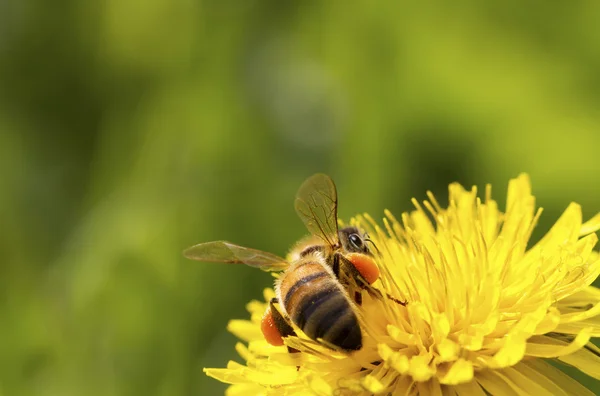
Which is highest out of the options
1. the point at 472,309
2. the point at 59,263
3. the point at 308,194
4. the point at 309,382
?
the point at 308,194

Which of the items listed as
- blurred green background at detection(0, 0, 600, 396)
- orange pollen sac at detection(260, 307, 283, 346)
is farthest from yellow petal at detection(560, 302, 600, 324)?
blurred green background at detection(0, 0, 600, 396)

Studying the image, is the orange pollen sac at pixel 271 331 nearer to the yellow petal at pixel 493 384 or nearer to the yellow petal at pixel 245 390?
the yellow petal at pixel 245 390

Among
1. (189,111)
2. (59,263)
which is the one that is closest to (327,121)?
(189,111)

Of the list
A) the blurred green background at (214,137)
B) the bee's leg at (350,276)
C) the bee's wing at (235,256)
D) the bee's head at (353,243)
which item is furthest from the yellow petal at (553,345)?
the blurred green background at (214,137)

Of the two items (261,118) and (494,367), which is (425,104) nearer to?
(261,118)

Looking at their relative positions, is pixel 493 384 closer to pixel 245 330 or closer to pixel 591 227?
pixel 591 227

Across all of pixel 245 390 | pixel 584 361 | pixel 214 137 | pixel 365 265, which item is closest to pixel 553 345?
pixel 584 361

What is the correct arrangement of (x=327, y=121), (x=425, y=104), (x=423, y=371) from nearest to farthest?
(x=423, y=371) → (x=425, y=104) → (x=327, y=121)
